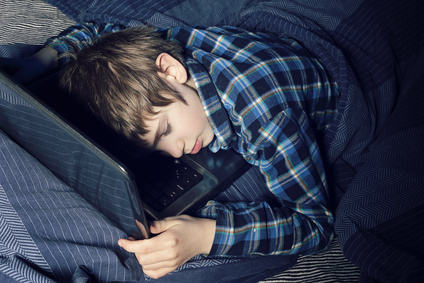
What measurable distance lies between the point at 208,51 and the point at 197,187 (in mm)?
388

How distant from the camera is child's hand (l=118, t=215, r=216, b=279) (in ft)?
2.29

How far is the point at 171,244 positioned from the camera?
28.6 inches

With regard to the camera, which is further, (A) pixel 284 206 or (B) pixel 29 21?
(B) pixel 29 21

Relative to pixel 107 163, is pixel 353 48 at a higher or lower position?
lower

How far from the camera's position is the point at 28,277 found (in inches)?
23.6

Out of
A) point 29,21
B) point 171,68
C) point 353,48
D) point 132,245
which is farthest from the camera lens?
point 29,21

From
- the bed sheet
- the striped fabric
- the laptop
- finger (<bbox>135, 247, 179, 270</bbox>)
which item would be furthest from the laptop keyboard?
the striped fabric

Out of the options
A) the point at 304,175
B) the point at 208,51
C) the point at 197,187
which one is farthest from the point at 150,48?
the point at 304,175

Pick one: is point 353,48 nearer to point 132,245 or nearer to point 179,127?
point 179,127

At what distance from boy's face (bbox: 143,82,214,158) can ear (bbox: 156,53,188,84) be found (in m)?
0.02

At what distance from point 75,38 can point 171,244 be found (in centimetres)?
73

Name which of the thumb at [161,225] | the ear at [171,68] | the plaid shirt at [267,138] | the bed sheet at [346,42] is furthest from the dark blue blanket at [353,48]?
the thumb at [161,225]

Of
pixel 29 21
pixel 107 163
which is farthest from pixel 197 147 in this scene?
pixel 29 21

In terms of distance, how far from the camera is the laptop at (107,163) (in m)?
0.48
